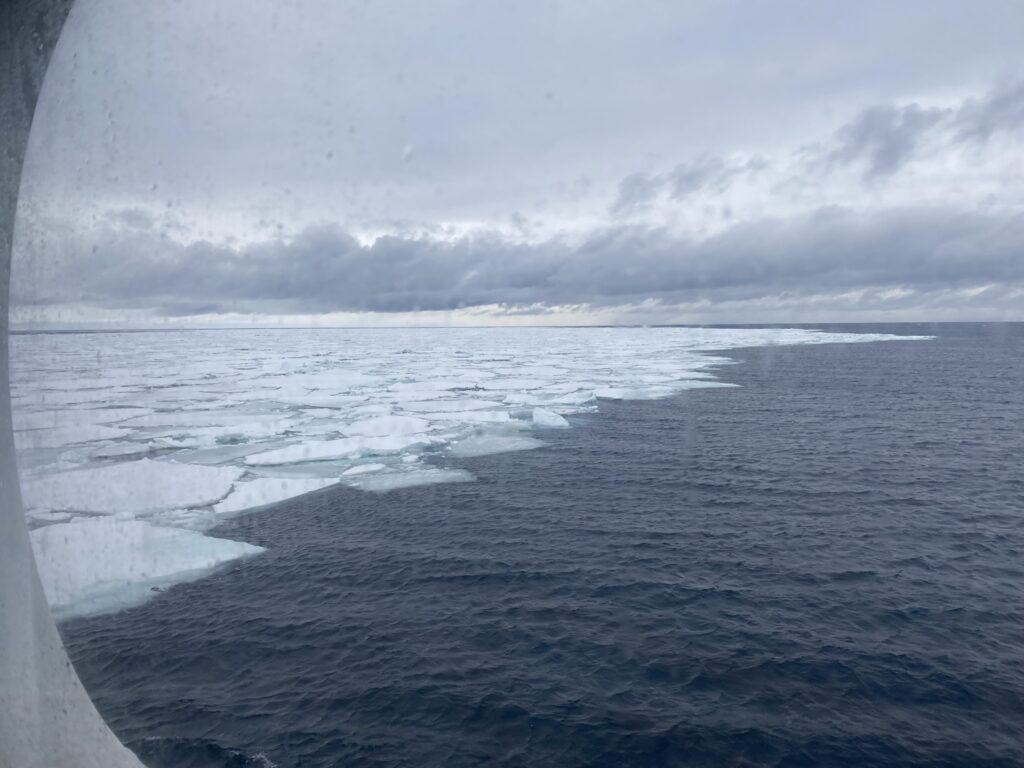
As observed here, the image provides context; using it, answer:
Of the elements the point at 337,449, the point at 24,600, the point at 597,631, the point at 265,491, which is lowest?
the point at 597,631

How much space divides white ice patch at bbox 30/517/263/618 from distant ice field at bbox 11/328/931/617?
3 centimetres

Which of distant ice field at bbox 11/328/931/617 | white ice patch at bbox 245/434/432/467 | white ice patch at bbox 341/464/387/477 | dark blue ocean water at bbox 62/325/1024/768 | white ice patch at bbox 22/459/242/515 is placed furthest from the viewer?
white ice patch at bbox 245/434/432/467

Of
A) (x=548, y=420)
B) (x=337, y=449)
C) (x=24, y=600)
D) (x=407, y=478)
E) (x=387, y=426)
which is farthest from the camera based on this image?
(x=548, y=420)

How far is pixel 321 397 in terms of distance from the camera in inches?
1177

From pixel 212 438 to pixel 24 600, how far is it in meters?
18.8

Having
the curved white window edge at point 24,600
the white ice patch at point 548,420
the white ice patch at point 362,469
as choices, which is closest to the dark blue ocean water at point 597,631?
the white ice patch at point 362,469

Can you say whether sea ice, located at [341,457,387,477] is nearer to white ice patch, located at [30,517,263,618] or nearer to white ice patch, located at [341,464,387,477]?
white ice patch, located at [341,464,387,477]

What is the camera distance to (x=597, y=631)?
32.6 ft

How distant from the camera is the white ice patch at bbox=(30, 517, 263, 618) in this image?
10.5 m

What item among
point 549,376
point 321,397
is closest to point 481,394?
point 321,397

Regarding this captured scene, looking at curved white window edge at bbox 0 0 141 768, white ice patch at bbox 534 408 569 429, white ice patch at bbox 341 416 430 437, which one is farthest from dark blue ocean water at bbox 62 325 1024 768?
white ice patch at bbox 534 408 569 429

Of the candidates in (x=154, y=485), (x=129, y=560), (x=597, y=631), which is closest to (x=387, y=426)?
(x=154, y=485)

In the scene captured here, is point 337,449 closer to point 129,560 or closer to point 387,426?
point 387,426

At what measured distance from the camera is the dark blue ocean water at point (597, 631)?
774 cm
